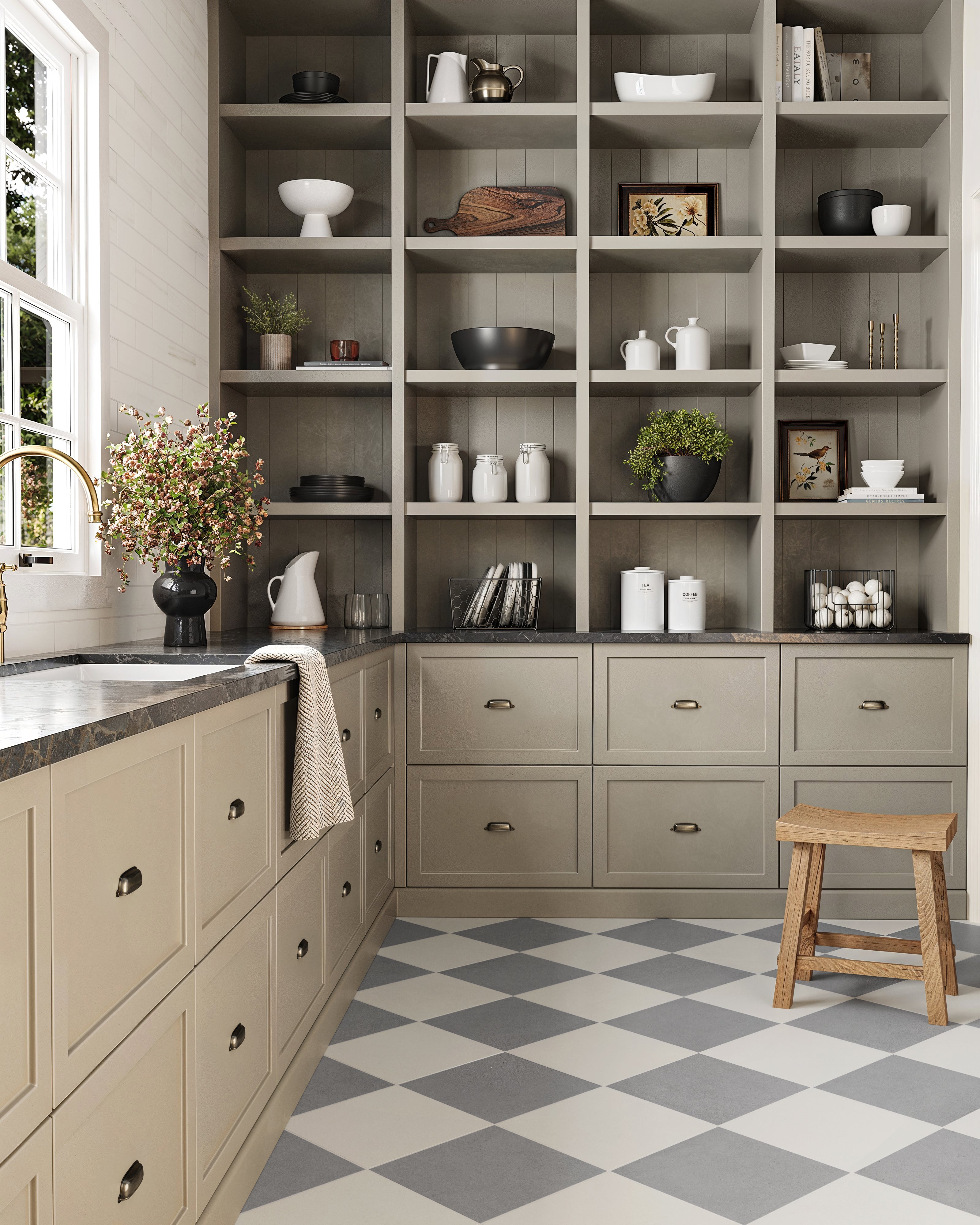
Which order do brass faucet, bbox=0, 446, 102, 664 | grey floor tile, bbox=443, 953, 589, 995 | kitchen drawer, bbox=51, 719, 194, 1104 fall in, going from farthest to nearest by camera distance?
grey floor tile, bbox=443, 953, 589, 995 < brass faucet, bbox=0, 446, 102, 664 < kitchen drawer, bbox=51, 719, 194, 1104

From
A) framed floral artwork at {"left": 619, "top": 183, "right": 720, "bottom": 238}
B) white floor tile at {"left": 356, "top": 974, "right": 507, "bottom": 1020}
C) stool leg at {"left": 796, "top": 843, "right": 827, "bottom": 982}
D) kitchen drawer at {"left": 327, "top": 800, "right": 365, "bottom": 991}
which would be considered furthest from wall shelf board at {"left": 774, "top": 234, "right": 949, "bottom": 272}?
white floor tile at {"left": 356, "top": 974, "right": 507, "bottom": 1020}

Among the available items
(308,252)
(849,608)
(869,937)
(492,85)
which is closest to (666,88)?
(492,85)

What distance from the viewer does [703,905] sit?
10.9ft

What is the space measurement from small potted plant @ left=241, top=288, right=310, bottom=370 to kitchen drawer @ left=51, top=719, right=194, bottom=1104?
2.36 metres

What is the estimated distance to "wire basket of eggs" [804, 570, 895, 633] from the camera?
3445 mm

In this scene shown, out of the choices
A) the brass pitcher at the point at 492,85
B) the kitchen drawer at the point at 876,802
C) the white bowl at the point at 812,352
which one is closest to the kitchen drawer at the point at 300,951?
the kitchen drawer at the point at 876,802

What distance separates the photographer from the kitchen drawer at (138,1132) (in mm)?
1060

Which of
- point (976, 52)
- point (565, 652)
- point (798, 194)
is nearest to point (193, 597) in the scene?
point (565, 652)

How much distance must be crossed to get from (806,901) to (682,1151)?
0.96m

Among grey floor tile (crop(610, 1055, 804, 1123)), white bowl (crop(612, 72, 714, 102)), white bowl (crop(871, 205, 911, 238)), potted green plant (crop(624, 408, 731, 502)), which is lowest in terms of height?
grey floor tile (crop(610, 1055, 804, 1123))

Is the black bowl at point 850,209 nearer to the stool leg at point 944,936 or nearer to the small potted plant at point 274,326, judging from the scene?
the small potted plant at point 274,326

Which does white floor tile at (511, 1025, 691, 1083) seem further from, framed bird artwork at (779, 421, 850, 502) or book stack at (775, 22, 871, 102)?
book stack at (775, 22, 871, 102)

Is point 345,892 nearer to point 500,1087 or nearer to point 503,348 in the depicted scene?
point 500,1087

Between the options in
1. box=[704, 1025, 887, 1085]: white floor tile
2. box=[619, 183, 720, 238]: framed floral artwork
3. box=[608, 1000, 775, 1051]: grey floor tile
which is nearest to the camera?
box=[704, 1025, 887, 1085]: white floor tile
